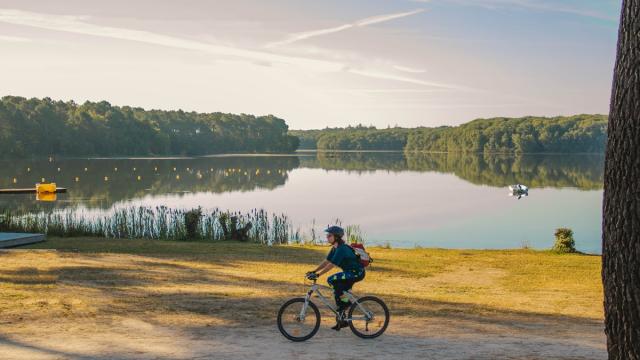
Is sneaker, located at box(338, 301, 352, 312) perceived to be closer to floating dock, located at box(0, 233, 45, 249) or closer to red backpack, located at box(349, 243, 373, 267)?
red backpack, located at box(349, 243, 373, 267)

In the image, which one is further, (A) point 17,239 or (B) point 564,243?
(B) point 564,243

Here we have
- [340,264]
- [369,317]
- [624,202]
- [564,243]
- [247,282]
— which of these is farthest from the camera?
[564,243]

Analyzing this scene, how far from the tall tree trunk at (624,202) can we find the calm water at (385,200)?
28471mm

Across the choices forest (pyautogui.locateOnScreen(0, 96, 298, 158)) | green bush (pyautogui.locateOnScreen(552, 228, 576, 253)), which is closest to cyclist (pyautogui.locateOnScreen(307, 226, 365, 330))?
green bush (pyautogui.locateOnScreen(552, 228, 576, 253))

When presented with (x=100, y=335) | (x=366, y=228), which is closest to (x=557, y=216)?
(x=366, y=228)

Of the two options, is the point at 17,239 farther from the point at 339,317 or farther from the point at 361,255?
the point at 361,255

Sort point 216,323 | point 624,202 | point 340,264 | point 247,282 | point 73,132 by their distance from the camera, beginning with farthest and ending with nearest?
point 73,132
point 247,282
point 216,323
point 340,264
point 624,202

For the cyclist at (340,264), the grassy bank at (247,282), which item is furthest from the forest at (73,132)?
the cyclist at (340,264)

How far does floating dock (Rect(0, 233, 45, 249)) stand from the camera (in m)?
24.1

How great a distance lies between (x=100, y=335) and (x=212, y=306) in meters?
3.02

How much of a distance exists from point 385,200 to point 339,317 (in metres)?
49.1

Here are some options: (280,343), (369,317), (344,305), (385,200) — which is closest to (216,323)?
(280,343)

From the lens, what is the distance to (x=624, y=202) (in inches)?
259

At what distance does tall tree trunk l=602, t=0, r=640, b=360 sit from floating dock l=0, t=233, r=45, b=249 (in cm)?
→ 2196
